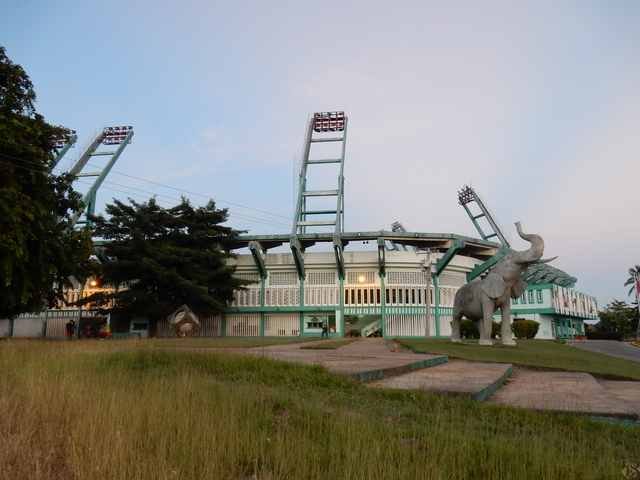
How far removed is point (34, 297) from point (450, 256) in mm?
28173

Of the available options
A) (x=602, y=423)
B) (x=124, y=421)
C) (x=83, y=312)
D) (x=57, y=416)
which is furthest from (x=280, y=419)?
(x=83, y=312)

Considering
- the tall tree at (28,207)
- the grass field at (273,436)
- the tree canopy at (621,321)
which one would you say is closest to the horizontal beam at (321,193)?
the tall tree at (28,207)

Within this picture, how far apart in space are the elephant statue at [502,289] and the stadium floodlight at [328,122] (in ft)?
93.4

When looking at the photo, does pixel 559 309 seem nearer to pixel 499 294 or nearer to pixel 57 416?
pixel 499 294

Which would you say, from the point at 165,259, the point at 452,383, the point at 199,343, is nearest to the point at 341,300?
the point at 165,259

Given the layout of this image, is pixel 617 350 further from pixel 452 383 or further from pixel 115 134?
pixel 115 134

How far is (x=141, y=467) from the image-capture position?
252cm

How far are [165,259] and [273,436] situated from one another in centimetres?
2959

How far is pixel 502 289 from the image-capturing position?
17.9 meters

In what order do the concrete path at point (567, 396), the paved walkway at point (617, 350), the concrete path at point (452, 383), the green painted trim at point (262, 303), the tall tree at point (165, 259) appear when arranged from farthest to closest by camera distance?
the green painted trim at point (262, 303), the tall tree at point (165, 259), the paved walkway at point (617, 350), the concrete path at point (452, 383), the concrete path at point (567, 396)

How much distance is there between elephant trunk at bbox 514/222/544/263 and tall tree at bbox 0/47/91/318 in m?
15.7

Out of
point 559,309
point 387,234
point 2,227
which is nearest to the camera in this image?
point 2,227

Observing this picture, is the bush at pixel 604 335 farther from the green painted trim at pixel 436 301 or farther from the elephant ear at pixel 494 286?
the elephant ear at pixel 494 286

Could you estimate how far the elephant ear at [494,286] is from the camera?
58.7 ft
